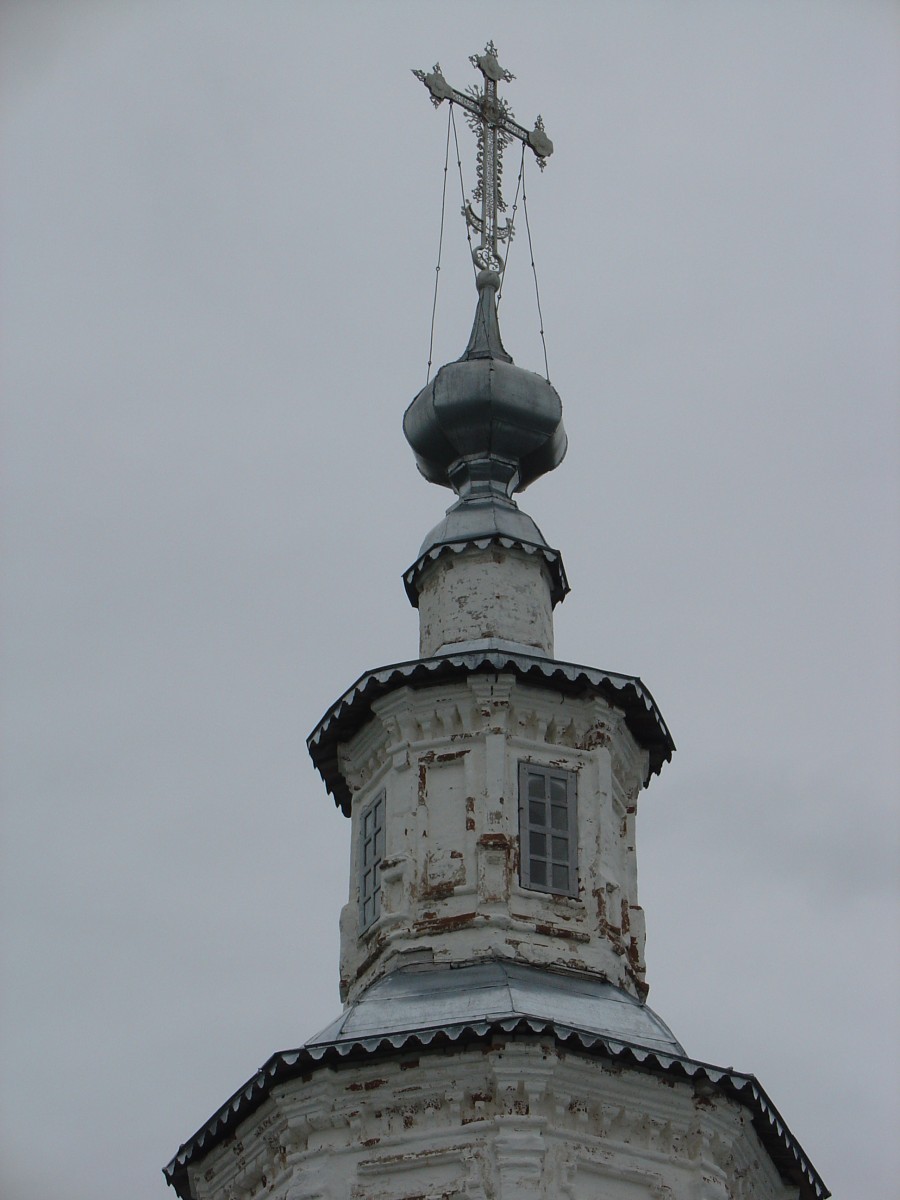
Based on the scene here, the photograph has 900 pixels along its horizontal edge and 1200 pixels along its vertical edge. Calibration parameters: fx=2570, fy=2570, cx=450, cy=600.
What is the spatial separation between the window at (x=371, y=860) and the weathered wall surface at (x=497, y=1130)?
2.83 metres

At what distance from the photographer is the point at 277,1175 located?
21.9 m

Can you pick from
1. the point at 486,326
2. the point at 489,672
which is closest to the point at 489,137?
the point at 486,326

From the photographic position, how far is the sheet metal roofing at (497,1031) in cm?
2141

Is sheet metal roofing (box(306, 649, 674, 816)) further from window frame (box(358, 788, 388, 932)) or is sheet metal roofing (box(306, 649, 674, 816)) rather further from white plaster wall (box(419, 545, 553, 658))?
white plaster wall (box(419, 545, 553, 658))

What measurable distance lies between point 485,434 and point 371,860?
5340 millimetres

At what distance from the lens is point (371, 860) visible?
24859 millimetres

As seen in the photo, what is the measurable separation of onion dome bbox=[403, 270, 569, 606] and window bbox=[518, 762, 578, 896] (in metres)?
3.11

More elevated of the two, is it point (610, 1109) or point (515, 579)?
point (515, 579)

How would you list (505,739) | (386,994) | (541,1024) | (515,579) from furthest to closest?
(515,579)
(505,739)
(386,994)
(541,1024)

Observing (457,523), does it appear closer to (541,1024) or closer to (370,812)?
(370,812)

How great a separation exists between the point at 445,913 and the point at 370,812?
6.41 feet

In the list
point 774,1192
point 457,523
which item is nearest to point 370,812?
point 457,523

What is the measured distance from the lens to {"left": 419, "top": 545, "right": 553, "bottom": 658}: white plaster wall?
26062 millimetres

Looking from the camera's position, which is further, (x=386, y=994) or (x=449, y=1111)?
(x=386, y=994)
